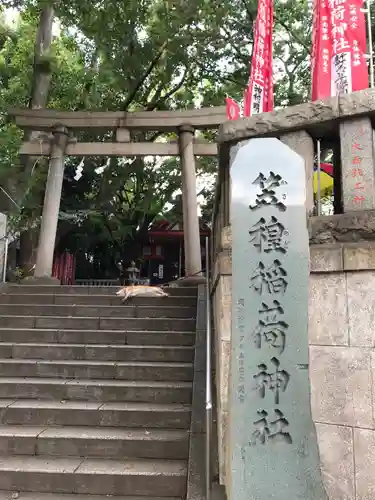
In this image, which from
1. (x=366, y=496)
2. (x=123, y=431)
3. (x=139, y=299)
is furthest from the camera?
(x=139, y=299)

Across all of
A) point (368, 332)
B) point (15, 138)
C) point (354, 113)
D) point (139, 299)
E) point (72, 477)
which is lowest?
point (72, 477)

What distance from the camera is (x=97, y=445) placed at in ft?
13.7

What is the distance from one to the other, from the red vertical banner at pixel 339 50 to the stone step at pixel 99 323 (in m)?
3.62

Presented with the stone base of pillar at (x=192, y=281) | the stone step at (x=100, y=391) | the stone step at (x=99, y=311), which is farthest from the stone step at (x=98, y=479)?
the stone base of pillar at (x=192, y=281)

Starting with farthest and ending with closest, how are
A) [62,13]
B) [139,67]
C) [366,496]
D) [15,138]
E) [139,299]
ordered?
[139,67]
[15,138]
[62,13]
[139,299]
[366,496]

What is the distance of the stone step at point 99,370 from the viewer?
520 cm

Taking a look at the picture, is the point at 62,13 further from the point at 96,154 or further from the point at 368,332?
the point at 368,332

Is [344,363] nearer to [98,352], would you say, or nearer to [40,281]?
[98,352]

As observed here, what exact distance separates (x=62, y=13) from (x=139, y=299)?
8.97 metres

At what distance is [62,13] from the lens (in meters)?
11.7

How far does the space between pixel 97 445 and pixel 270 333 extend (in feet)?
8.47

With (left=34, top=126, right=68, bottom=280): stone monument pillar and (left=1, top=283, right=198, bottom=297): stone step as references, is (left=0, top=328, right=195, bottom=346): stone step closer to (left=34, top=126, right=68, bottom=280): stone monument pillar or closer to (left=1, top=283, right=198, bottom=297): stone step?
(left=1, top=283, right=198, bottom=297): stone step

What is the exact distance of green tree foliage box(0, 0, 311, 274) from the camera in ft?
41.2

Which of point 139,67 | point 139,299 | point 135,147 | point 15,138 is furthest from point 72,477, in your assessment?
point 139,67
